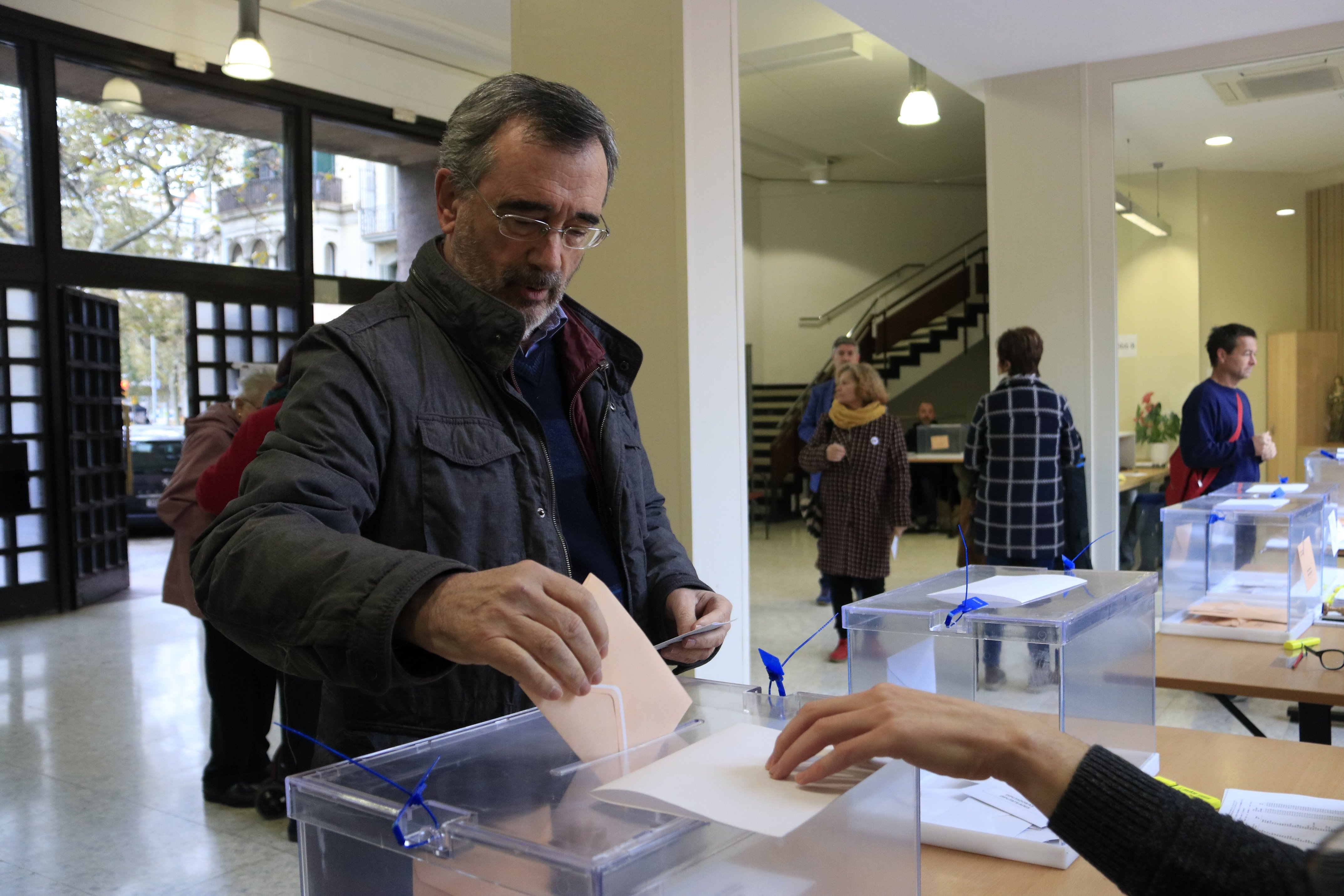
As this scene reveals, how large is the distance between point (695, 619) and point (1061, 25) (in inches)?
206

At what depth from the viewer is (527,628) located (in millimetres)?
861

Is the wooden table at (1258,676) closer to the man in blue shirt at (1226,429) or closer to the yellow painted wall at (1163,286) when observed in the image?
the man in blue shirt at (1226,429)

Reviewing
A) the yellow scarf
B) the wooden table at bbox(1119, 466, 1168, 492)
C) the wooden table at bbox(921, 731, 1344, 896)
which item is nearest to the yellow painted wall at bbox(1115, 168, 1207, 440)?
the wooden table at bbox(1119, 466, 1168, 492)

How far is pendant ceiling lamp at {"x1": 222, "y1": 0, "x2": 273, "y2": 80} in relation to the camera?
20.2 ft

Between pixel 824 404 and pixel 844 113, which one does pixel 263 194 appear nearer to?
pixel 824 404

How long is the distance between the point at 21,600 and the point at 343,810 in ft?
23.8

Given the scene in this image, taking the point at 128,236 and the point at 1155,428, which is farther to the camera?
the point at 128,236

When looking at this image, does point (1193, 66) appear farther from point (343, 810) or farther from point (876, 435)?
point (343, 810)

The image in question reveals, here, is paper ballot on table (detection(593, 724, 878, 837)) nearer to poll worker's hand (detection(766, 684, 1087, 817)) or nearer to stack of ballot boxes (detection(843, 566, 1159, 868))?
poll worker's hand (detection(766, 684, 1087, 817))

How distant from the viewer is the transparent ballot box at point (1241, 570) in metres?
2.75

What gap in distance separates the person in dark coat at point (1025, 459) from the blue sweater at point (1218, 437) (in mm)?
710

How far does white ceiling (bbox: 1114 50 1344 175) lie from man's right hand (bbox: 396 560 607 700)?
6312 millimetres

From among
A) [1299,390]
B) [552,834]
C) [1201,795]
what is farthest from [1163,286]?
[552,834]

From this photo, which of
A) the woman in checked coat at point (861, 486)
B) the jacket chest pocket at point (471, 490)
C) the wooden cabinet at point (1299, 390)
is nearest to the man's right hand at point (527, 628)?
the jacket chest pocket at point (471, 490)
